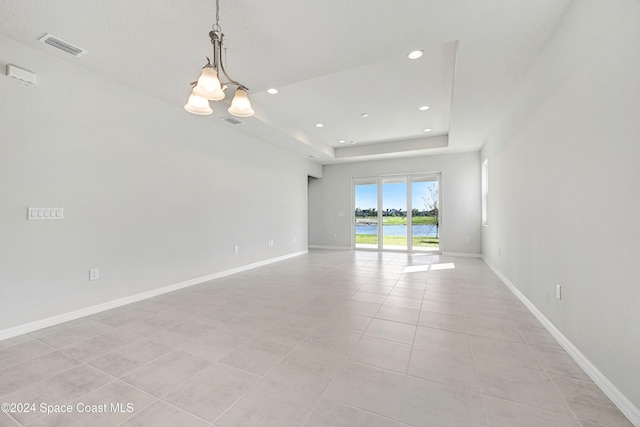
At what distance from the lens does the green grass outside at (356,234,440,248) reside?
750 cm

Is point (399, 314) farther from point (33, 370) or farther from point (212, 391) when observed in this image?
point (33, 370)

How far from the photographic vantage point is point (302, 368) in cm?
191

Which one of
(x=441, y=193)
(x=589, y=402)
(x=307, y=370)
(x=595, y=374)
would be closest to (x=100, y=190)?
(x=307, y=370)

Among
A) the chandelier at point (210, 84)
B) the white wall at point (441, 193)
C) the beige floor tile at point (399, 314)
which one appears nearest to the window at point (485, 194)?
the white wall at point (441, 193)

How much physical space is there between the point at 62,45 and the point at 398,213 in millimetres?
7317

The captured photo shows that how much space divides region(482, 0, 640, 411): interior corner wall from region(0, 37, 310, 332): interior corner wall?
4.51 metres

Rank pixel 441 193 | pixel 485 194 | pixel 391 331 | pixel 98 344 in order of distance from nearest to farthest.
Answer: pixel 98 344 < pixel 391 331 < pixel 485 194 < pixel 441 193

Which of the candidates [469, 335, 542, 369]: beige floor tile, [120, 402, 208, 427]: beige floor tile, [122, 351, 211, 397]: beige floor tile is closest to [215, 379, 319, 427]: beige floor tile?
[120, 402, 208, 427]: beige floor tile

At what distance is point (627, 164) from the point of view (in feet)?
4.75

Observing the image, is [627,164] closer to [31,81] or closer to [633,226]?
[633,226]

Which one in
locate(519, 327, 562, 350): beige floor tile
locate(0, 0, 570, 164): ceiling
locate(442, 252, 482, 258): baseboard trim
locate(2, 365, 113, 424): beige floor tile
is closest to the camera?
locate(2, 365, 113, 424): beige floor tile

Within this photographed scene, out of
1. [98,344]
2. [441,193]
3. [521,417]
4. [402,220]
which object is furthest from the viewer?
[402,220]

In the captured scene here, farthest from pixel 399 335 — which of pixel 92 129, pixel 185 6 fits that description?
pixel 92 129

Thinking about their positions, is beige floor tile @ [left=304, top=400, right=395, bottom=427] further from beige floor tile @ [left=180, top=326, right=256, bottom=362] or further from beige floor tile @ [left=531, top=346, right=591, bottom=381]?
beige floor tile @ [left=531, top=346, right=591, bottom=381]
